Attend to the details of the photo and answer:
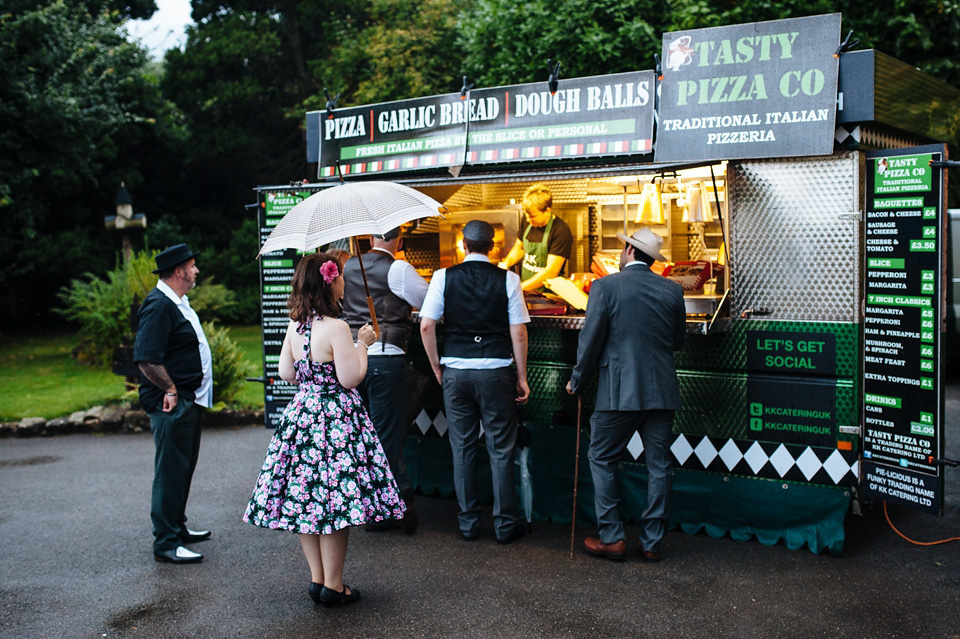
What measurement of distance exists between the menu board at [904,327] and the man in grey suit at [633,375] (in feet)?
3.91

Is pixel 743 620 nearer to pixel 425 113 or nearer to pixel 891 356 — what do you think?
pixel 891 356

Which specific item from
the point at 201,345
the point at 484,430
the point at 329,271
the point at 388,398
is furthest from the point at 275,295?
the point at 329,271

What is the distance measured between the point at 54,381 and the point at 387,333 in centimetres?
961

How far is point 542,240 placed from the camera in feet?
24.2

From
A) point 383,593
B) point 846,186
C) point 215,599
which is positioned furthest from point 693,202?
point 215,599

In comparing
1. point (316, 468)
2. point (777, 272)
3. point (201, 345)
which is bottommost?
point (316, 468)

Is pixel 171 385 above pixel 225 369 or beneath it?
above

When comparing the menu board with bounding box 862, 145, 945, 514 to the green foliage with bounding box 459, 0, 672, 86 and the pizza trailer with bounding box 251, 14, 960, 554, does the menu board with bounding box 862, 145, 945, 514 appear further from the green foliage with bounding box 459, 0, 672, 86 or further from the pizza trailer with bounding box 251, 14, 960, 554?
the green foliage with bounding box 459, 0, 672, 86

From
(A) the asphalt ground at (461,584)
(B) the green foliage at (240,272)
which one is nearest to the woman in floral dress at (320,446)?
(A) the asphalt ground at (461,584)

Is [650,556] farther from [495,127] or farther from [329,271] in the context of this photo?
[495,127]

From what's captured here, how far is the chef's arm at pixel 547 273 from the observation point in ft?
23.4

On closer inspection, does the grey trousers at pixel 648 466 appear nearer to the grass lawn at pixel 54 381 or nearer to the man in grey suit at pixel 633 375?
the man in grey suit at pixel 633 375

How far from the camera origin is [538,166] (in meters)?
6.52

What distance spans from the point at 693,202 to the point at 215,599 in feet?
15.9
